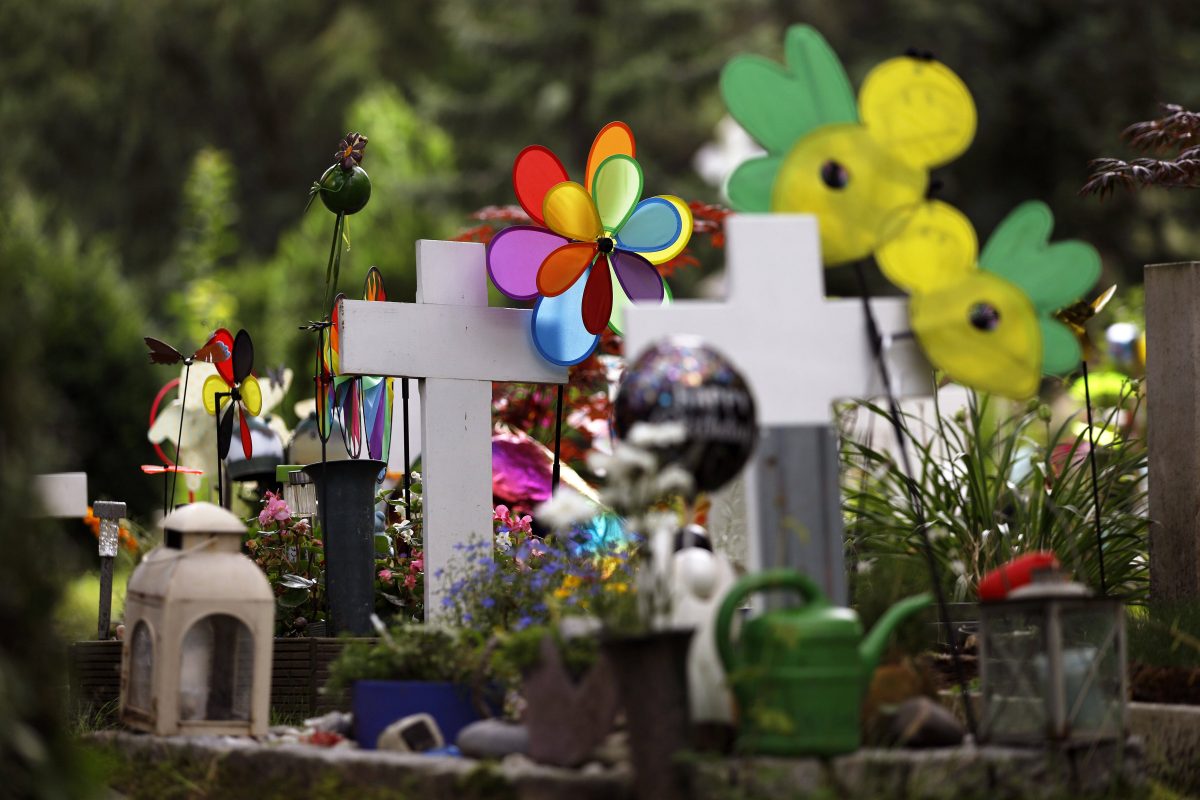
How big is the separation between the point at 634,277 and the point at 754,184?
5.62ft

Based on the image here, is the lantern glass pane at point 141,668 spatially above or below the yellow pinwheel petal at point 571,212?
below

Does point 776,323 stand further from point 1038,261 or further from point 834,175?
point 1038,261

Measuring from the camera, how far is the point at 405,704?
428 centimetres

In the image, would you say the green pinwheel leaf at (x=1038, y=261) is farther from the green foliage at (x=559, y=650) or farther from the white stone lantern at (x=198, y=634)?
the white stone lantern at (x=198, y=634)

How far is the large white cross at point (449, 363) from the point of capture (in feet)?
18.2

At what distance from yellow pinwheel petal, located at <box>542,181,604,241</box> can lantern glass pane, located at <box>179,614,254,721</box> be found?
202 cm

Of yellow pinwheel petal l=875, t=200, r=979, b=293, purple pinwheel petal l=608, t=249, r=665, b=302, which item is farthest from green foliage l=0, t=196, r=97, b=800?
purple pinwheel petal l=608, t=249, r=665, b=302

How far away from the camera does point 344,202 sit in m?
6.07

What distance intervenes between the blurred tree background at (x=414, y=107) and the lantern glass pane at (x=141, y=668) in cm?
937

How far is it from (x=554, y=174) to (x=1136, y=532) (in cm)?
276

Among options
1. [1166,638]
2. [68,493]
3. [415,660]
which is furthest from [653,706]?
[68,493]

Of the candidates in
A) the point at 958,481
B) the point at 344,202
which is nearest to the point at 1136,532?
the point at 958,481

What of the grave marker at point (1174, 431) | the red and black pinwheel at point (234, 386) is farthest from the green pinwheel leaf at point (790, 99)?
the red and black pinwheel at point (234, 386)

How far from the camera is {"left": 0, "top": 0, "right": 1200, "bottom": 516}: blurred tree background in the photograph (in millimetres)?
18500
